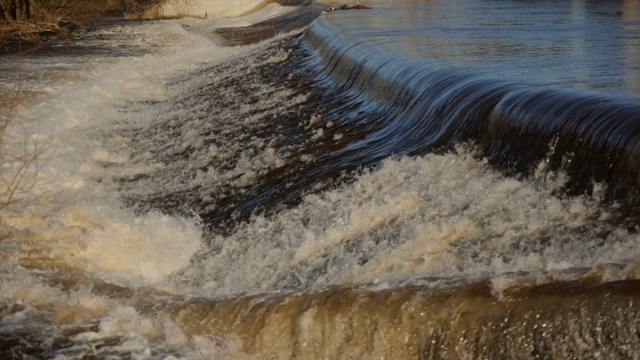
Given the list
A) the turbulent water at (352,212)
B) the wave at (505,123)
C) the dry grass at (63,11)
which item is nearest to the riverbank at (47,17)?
the dry grass at (63,11)

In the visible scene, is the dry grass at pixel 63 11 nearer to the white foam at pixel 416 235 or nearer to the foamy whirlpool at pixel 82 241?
the foamy whirlpool at pixel 82 241

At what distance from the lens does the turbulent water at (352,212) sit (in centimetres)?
516

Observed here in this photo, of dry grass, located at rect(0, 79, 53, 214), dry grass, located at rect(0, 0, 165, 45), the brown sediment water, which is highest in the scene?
the brown sediment water

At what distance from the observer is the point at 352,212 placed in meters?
7.82

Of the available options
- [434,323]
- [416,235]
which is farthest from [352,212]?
[434,323]

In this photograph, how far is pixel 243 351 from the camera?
5.43 meters

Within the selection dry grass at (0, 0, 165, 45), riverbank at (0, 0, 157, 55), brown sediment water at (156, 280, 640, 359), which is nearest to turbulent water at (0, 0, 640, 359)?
brown sediment water at (156, 280, 640, 359)

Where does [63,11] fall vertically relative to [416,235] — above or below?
below

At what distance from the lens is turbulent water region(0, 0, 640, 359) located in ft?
16.9

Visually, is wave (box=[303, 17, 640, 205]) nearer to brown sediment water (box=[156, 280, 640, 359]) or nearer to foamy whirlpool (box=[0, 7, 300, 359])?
brown sediment water (box=[156, 280, 640, 359])

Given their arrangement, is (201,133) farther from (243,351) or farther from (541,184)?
(243,351)

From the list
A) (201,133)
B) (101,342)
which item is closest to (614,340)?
(101,342)

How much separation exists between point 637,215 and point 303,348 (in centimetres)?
222

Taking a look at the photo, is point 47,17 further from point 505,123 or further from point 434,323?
point 434,323
